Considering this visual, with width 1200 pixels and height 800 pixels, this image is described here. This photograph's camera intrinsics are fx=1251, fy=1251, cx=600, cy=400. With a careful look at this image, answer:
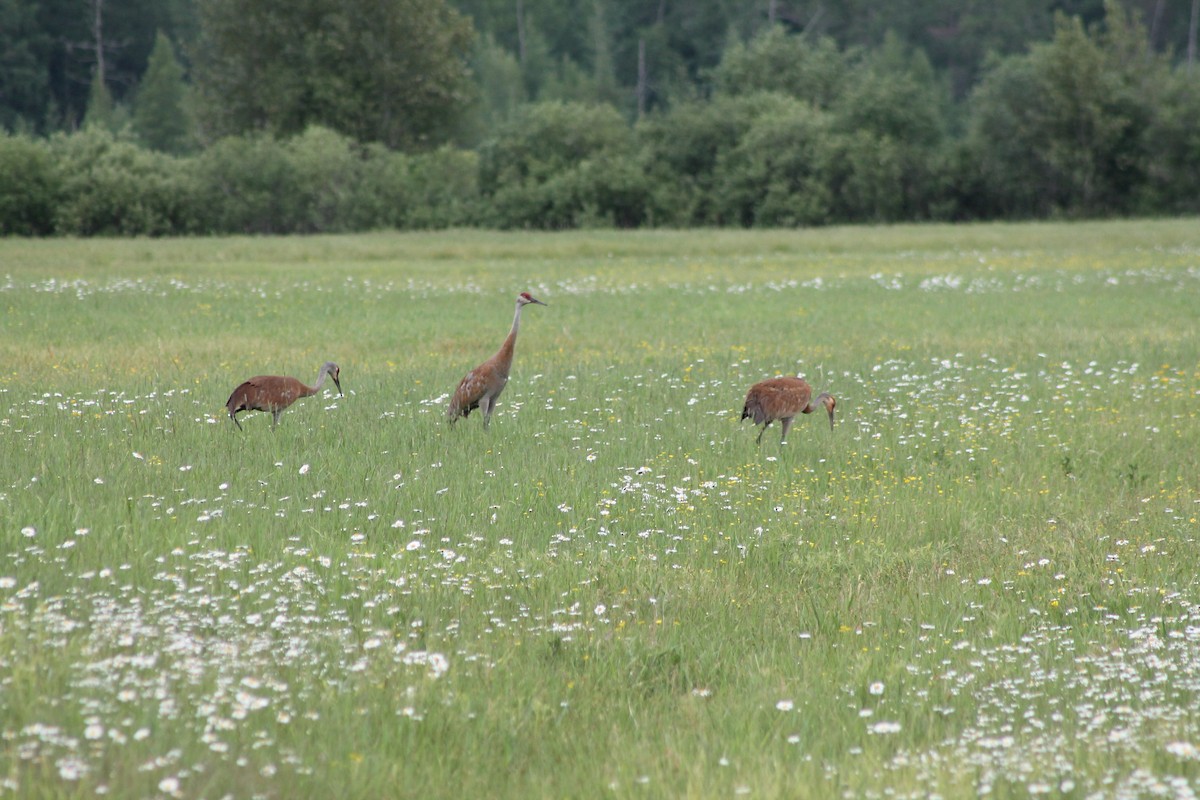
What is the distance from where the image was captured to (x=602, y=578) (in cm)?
751

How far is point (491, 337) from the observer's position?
1986 centimetres

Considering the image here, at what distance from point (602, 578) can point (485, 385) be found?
14.7 feet

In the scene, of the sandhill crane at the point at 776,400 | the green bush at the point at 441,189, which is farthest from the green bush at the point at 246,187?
the sandhill crane at the point at 776,400

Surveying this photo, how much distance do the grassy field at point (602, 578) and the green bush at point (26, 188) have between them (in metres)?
37.2

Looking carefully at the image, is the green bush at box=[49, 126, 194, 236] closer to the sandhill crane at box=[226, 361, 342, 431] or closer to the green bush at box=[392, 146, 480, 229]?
the green bush at box=[392, 146, 480, 229]

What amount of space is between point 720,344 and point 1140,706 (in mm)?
13392

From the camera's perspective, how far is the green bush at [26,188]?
50500 mm

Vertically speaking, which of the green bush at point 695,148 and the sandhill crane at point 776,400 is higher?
the green bush at point 695,148

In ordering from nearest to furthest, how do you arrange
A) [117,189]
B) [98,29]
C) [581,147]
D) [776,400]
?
[776,400] < [117,189] < [581,147] < [98,29]

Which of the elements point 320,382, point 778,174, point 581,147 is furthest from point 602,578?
point 581,147

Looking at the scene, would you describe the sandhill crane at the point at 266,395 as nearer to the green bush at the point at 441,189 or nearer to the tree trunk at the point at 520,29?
the green bush at the point at 441,189

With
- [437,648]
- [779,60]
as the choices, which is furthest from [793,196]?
[437,648]

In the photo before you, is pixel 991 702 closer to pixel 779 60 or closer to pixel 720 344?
pixel 720 344

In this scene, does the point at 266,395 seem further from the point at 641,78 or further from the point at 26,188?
the point at 641,78
